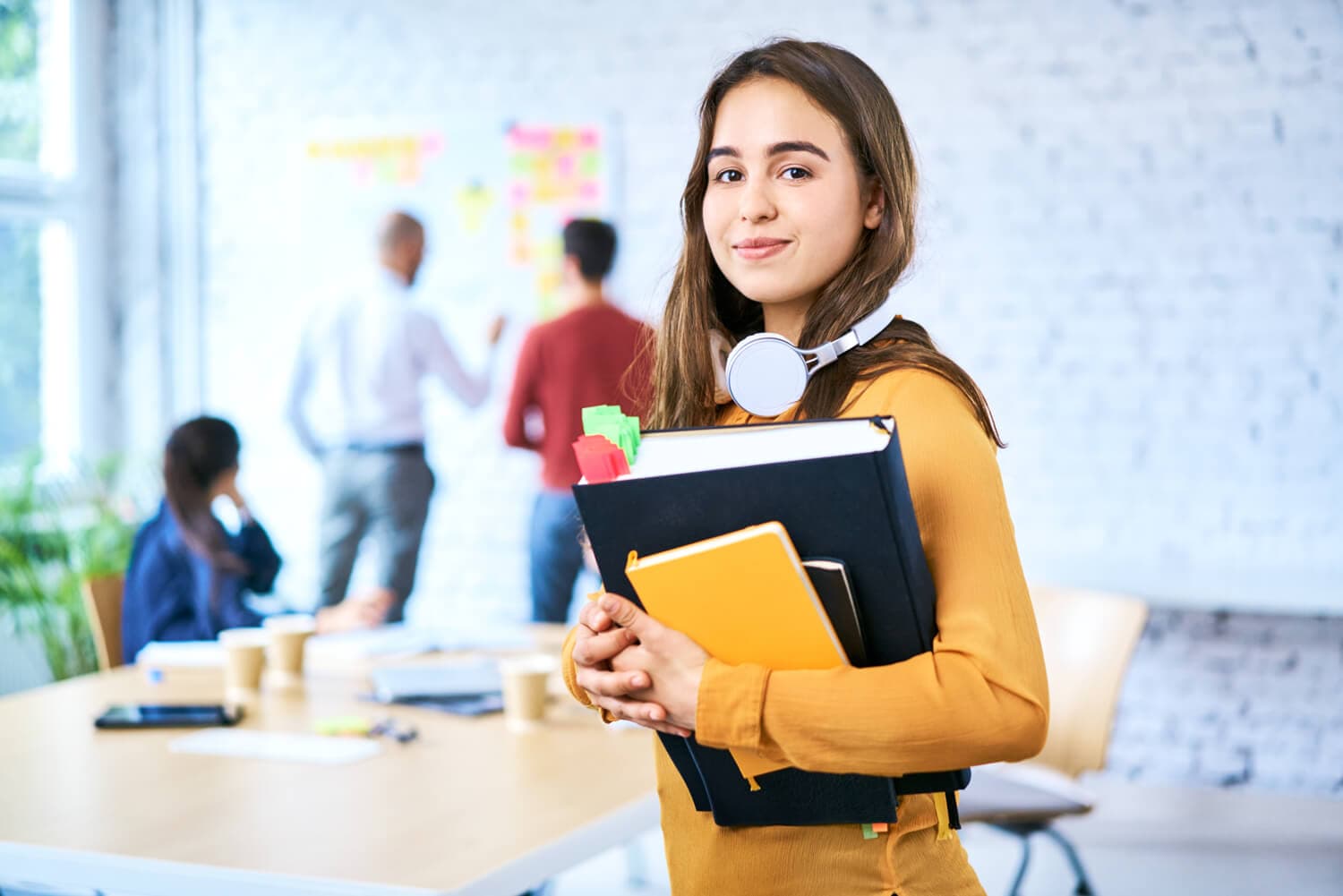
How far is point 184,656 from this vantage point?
263 cm

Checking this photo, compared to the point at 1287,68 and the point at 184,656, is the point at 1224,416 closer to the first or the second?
the point at 1287,68

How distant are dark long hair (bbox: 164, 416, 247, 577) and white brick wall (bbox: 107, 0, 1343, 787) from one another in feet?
4.46

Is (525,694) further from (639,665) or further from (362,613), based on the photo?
(639,665)

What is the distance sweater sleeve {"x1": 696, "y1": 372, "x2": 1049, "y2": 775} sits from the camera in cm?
94

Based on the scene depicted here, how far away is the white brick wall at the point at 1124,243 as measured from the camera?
4.00m

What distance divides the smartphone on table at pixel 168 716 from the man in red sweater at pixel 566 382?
6.53 ft

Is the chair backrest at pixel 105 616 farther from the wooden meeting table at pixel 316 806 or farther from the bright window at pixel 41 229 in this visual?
the bright window at pixel 41 229

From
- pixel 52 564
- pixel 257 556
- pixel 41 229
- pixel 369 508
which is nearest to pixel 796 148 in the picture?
pixel 257 556

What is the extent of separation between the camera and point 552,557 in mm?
4207

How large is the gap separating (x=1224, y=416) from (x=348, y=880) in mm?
3375

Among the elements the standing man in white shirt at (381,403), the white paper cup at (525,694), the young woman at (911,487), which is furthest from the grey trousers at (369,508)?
the young woman at (911,487)

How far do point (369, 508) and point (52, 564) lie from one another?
107 centimetres

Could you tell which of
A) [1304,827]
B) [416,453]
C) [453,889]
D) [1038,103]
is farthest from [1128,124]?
[453,889]

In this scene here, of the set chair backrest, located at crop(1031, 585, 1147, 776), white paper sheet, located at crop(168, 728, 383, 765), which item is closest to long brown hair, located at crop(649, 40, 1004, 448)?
white paper sheet, located at crop(168, 728, 383, 765)
